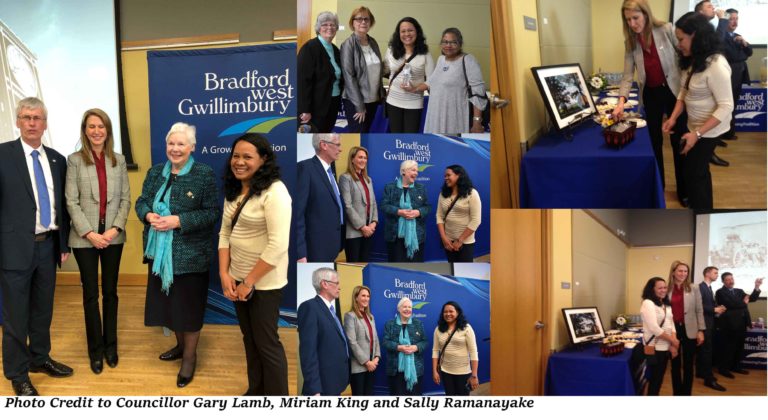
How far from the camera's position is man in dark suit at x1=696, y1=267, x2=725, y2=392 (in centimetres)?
334

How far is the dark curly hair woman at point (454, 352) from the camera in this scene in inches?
134

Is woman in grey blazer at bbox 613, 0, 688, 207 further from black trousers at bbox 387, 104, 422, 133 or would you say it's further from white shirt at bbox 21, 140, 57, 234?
white shirt at bbox 21, 140, 57, 234

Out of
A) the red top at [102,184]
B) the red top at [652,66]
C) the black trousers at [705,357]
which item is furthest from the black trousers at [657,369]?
the red top at [102,184]

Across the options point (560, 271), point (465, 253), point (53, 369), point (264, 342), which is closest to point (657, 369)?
point (560, 271)

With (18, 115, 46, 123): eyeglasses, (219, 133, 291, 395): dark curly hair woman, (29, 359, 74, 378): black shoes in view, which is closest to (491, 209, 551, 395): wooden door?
(219, 133, 291, 395): dark curly hair woman

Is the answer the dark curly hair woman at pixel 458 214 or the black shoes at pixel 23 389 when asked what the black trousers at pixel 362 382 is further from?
the black shoes at pixel 23 389

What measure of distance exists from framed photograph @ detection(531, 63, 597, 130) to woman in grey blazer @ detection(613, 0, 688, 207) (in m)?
0.16

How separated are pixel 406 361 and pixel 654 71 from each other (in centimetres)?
187

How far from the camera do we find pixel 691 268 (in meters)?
3.34

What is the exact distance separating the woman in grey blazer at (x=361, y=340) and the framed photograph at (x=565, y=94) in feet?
4.20

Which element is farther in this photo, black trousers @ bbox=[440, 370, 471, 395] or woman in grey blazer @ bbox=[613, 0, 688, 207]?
black trousers @ bbox=[440, 370, 471, 395]

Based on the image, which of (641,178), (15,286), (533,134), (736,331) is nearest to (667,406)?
(736,331)

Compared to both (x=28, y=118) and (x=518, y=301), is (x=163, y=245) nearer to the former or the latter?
(x=28, y=118)

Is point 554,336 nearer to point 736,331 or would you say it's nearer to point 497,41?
point 736,331
